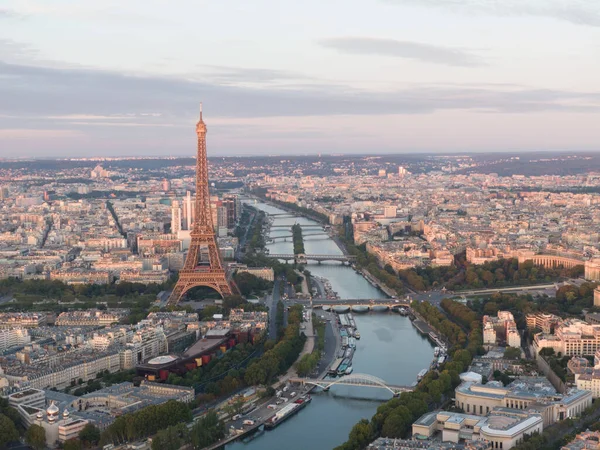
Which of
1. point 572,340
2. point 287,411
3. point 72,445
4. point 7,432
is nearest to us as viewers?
point 72,445

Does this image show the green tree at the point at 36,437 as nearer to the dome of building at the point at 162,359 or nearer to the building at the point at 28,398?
the building at the point at 28,398

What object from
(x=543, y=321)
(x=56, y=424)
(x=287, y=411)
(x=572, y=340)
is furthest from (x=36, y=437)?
(x=543, y=321)

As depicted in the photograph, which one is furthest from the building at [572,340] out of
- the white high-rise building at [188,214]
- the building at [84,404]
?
the white high-rise building at [188,214]

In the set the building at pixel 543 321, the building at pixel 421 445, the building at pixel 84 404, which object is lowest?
the building at pixel 84 404

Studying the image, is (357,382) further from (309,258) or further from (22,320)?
(309,258)

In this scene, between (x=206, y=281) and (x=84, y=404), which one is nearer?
(x=84, y=404)

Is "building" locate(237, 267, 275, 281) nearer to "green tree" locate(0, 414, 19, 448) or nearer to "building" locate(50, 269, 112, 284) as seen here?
"building" locate(50, 269, 112, 284)
